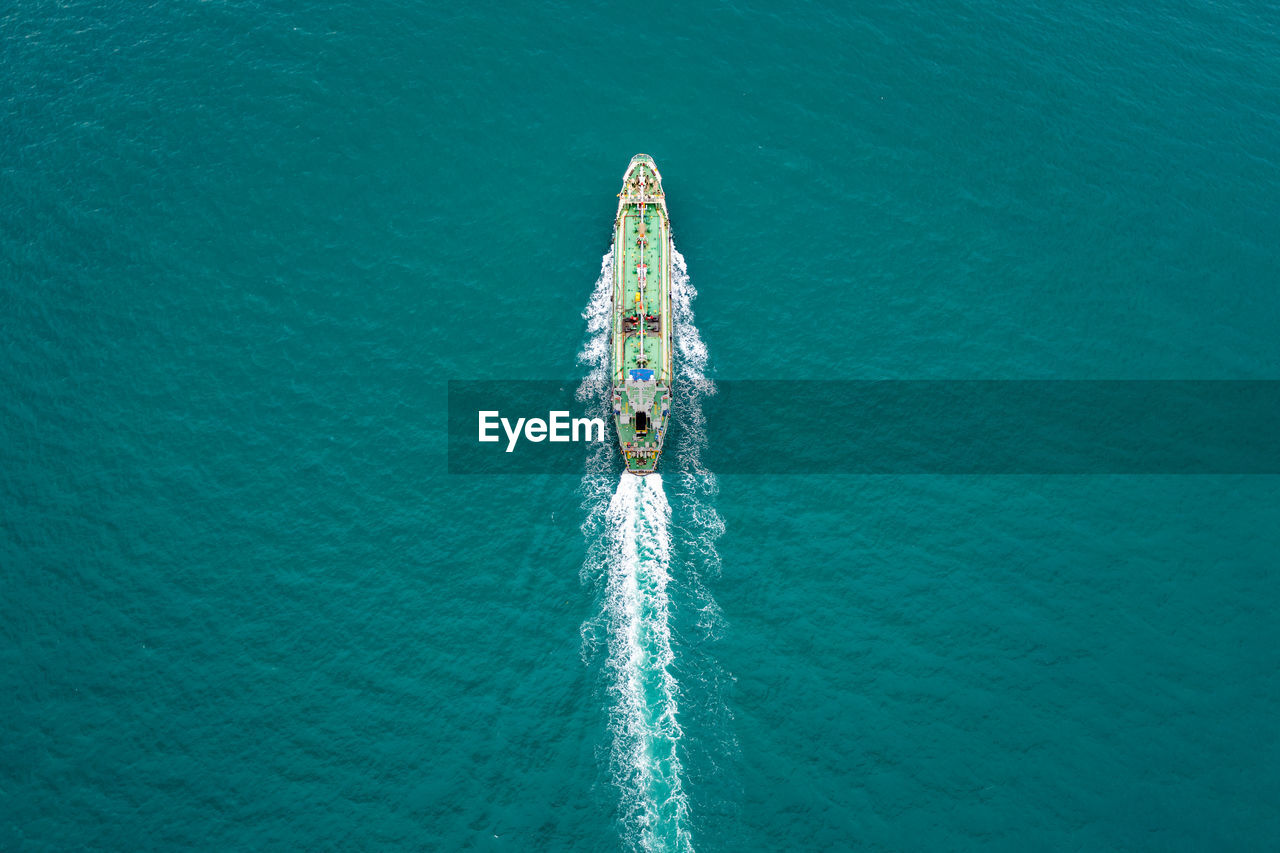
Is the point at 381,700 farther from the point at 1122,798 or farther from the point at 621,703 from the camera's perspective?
the point at 1122,798

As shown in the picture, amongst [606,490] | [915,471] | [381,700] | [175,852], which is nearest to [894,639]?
[915,471]

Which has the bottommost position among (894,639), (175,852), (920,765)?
(175,852)

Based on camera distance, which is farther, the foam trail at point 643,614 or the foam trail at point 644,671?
the foam trail at point 643,614
